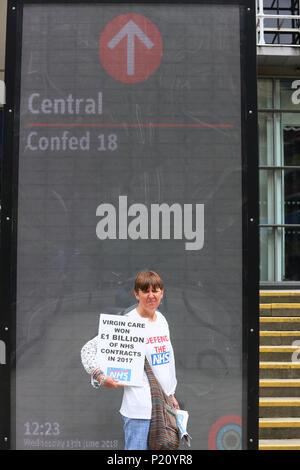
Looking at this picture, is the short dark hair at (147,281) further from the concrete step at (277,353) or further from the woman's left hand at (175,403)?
the concrete step at (277,353)

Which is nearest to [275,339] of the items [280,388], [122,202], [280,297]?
[280,388]

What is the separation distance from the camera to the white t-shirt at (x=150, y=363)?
2.60 m

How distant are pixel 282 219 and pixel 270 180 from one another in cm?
73

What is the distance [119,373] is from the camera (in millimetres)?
2641

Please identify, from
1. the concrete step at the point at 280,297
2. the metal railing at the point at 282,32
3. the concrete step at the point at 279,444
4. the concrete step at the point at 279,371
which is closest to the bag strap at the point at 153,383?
the concrete step at the point at 279,444

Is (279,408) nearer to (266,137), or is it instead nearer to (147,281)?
(147,281)

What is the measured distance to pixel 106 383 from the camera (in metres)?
2.63

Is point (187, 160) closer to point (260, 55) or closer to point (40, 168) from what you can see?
point (40, 168)

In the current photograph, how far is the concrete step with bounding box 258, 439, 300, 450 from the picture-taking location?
443 cm

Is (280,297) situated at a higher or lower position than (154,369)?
higher

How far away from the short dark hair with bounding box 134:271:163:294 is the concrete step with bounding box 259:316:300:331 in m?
3.68

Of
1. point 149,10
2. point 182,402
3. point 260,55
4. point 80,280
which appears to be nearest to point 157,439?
point 182,402

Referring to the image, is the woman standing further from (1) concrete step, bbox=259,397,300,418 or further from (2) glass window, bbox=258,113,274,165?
(2) glass window, bbox=258,113,274,165

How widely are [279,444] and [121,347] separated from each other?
2792 mm
